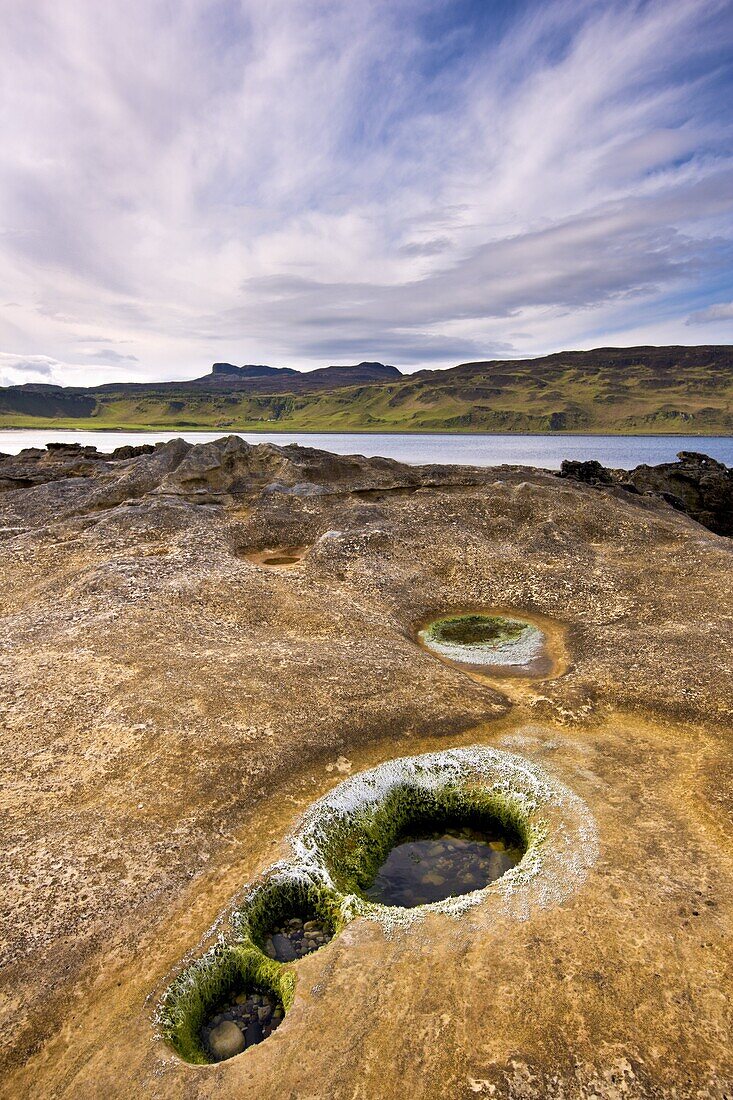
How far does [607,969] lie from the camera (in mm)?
9914

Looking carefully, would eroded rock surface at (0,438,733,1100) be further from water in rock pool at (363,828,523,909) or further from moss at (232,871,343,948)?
water in rock pool at (363,828,523,909)

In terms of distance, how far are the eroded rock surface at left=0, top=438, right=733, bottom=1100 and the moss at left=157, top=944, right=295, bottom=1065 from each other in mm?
411

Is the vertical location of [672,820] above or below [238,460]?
below

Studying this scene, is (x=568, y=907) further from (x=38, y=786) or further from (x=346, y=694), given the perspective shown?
(x=38, y=786)

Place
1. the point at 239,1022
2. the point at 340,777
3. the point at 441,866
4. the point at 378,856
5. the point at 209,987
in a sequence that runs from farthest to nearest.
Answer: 1. the point at 340,777
2. the point at 378,856
3. the point at 441,866
4. the point at 209,987
5. the point at 239,1022

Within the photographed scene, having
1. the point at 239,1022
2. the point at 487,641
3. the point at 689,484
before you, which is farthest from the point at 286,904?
the point at 689,484

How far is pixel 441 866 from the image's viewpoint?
13.6 meters

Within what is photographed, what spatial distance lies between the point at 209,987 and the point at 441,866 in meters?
5.68

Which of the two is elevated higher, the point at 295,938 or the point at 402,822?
the point at 295,938

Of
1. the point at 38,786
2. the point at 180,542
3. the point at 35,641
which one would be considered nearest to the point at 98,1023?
the point at 38,786

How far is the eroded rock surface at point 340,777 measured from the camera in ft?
28.6

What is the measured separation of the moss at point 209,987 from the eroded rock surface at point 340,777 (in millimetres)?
411

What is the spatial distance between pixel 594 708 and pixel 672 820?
553 cm

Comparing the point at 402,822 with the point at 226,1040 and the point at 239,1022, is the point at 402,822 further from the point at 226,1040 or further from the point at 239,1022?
the point at 226,1040
